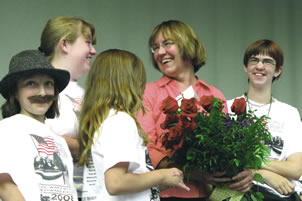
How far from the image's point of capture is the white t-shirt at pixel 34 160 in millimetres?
1711

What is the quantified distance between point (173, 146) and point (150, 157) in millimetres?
203

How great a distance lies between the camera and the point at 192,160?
81.1 inches

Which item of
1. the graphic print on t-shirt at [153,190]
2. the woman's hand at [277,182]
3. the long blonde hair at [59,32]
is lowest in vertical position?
the woman's hand at [277,182]

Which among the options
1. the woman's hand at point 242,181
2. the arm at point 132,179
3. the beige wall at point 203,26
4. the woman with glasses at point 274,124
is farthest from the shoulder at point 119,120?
the beige wall at point 203,26

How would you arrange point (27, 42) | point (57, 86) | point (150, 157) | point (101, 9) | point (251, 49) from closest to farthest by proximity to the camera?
point (57, 86), point (150, 157), point (251, 49), point (27, 42), point (101, 9)

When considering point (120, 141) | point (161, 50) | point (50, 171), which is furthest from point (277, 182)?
point (50, 171)

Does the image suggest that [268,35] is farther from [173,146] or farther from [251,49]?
[173,146]

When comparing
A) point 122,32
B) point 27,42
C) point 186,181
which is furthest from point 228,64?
point 186,181

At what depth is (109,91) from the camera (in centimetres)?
201

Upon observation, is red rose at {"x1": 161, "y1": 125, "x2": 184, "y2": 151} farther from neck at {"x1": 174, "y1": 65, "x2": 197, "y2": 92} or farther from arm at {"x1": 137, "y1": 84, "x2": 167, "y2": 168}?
neck at {"x1": 174, "y1": 65, "x2": 197, "y2": 92}

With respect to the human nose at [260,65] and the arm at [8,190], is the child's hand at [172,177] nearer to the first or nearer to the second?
the arm at [8,190]

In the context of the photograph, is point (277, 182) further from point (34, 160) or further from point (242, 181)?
point (34, 160)

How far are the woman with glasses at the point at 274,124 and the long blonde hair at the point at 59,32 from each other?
3.16 ft

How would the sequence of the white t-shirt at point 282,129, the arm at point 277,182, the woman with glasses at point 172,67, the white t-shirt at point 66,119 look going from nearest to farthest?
the white t-shirt at point 66,119 < the woman with glasses at point 172,67 < the arm at point 277,182 < the white t-shirt at point 282,129
